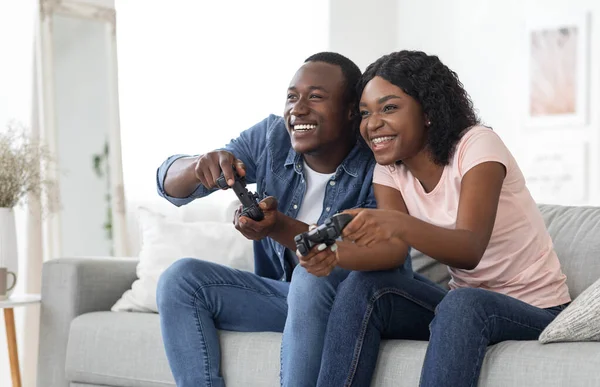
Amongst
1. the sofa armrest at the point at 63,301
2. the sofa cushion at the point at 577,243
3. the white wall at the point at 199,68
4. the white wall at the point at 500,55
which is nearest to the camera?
the sofa cushion at the point at 577,243

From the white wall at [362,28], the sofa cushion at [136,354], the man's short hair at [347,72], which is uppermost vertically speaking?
the white wall at [362,28]

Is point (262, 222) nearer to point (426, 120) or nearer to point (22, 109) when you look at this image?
point (426, 120)

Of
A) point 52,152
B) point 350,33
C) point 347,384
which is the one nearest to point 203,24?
point 350,33

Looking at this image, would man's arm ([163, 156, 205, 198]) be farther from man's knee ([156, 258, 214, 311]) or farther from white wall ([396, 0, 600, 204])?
white wall ([396, 0, 600, 204])

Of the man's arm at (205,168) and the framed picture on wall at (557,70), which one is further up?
the framed picture on wall at (557,70)

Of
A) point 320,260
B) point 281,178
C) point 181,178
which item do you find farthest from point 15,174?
point 320,260

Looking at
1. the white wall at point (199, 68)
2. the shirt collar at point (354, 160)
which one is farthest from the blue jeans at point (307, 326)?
the white wall at point (199, 68)

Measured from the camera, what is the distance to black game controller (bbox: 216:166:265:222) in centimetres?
184

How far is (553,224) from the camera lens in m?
2.31

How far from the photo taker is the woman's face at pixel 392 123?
1881 millimetres

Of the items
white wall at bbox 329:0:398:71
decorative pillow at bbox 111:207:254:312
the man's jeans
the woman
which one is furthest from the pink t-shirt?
white wall at bbox 329:0:398:71

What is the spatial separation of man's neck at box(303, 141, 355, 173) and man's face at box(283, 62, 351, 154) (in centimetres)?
3

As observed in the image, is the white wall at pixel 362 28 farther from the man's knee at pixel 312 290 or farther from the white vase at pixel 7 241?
the man's knee at pixel 312 290

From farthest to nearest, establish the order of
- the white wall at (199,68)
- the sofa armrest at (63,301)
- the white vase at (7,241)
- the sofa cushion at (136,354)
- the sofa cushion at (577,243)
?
1. the white wall at (199,68)
2. the white vase at (7,241)
3. the sofa armrest at (63,301)
4. the sofa cushion at (577,243)
5. the sofa cushion at (136,354)
